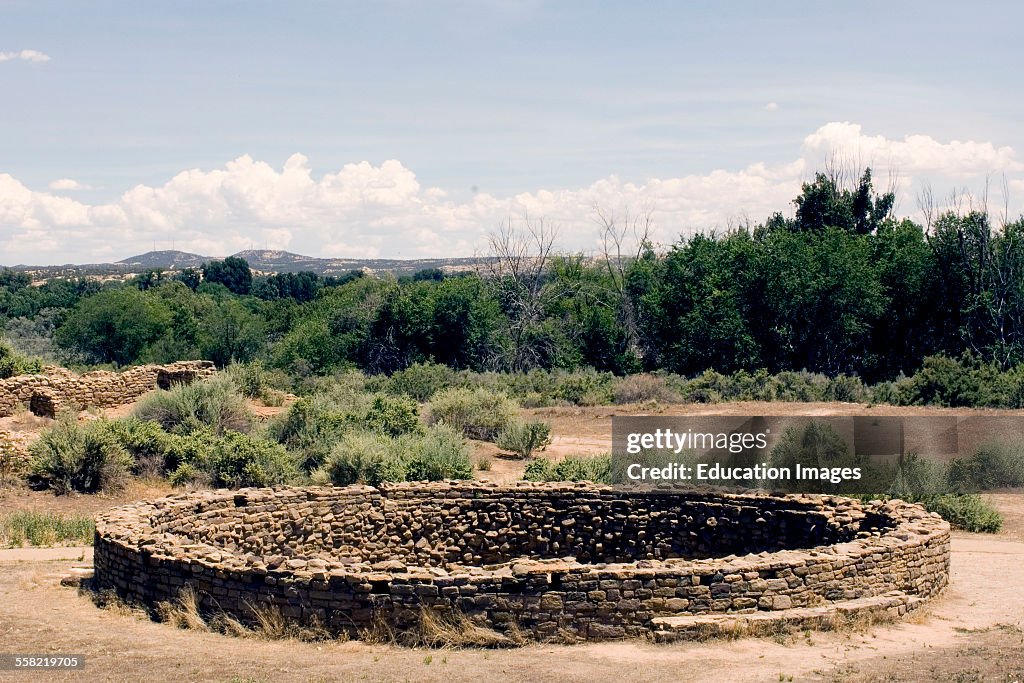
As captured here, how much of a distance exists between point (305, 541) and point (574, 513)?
11.3ft

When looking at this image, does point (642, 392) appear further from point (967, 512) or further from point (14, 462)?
point (14, 462)

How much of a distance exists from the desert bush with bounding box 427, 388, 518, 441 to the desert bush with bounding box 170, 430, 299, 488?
6093 mm

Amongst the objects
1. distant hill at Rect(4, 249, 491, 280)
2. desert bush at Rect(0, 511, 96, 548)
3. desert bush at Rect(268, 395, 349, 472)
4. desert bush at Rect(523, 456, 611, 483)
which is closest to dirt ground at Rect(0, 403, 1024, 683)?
desert bush at Rect(0, 511, 96, 548)

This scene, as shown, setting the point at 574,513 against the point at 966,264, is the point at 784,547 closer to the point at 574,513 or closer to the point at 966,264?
the point at 574,513

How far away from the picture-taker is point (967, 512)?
1636 centimetres

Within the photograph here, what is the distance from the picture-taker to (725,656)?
933 centimetres

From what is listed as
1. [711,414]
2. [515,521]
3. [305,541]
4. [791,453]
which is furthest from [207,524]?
[711,414]

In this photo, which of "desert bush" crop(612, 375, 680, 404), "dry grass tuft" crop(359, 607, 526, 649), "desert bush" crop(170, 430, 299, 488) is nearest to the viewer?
"dry grass tuft" crop(359, 607, 526, 649)

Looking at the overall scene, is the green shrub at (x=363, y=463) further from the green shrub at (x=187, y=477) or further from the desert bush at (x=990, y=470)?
the desert bush at (x=990, y=470)

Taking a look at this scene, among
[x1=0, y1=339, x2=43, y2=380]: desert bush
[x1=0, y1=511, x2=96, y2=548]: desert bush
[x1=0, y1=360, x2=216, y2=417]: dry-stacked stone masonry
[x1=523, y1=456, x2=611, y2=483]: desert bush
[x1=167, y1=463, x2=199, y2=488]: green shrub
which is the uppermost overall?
[x1=0, y1=339, x2=43, y2=380]: desert bush

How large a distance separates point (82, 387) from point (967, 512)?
1987 centimetres

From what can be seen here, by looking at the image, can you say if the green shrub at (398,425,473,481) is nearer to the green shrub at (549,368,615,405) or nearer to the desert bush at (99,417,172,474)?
the desert bush at (99,417,172,474)

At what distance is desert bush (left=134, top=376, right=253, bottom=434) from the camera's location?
23.7 metres

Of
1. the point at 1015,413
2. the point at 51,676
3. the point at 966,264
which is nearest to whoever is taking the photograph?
the point at 51,676
